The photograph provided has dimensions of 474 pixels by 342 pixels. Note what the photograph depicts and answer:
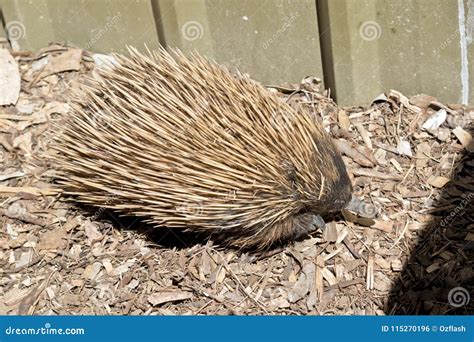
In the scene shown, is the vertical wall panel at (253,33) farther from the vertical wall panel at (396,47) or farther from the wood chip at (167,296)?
the wood chip at (167,296)

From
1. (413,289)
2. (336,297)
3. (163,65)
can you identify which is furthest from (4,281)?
(413,289)

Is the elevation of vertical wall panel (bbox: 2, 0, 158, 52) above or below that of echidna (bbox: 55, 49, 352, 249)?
above

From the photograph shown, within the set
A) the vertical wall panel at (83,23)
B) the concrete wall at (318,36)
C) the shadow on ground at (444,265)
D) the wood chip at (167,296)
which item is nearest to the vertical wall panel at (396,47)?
the concrete wall at (318,36)

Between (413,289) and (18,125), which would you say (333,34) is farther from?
(18,125)

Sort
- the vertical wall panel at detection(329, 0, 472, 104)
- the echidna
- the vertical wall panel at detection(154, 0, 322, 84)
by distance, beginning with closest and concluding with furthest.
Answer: the echidna → the vertical wall panel at detection(329, 0, 472, 104) → the vertical wall panel at detection(154, 0, 322, 84)

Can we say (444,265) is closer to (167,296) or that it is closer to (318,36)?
(167,296)

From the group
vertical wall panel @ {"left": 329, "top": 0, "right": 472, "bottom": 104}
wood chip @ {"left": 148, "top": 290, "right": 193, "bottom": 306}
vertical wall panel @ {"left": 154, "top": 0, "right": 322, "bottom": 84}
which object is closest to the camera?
wood chip @ {"left": 148, "top": 290, "right": 193, "bottom": 306}

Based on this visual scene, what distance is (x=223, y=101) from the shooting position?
4691mm

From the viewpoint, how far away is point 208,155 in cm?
459

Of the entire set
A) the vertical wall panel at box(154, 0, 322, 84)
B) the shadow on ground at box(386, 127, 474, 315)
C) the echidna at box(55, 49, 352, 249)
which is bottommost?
the shadow on ground at box(386, 127, 474, 315)

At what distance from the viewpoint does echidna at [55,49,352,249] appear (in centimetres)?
458

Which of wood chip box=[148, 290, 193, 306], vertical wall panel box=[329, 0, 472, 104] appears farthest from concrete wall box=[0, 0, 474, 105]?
wood chip box=[148, 290, 193, 306]

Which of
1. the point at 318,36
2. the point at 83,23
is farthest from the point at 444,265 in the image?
the point at 83,23

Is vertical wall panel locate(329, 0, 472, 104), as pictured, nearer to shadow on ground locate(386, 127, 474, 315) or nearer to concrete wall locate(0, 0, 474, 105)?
concrete wall locate(0, 0, 474, 105)
